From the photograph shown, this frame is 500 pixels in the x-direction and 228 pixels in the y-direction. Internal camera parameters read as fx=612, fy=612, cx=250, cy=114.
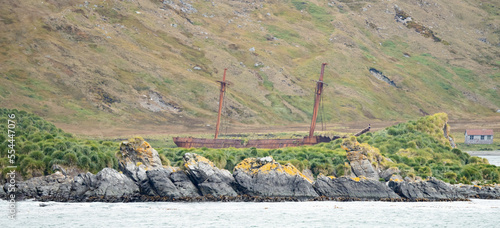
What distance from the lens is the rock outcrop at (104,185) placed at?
41.8 meters

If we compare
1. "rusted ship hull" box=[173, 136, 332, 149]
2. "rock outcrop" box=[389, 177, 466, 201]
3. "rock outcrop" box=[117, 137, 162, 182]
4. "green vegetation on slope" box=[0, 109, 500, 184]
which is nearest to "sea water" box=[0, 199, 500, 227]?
"rock outcrop" box=[389, 177, 466, 201]

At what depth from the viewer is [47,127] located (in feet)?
217

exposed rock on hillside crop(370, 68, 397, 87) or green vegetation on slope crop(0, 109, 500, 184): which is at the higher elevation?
exposed rock on hillside crop(370, 68, 397, 87)

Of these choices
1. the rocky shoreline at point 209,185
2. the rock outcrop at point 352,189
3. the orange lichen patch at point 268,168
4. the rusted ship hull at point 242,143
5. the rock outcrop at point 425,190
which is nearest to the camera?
the rocky shoreline at point 209,185

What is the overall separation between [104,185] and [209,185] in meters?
7.25

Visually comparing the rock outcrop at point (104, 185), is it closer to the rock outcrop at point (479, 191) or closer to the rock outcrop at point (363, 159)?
the rock outcrop at point (363, 159)

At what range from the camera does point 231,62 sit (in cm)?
14750

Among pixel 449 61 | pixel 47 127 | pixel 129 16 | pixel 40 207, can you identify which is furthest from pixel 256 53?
pixel 40 207

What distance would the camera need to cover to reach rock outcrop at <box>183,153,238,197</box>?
142ft

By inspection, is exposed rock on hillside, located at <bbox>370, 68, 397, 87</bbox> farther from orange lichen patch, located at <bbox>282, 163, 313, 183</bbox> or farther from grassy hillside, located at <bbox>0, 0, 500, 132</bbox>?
orange lichen patch, located at <bbox>282, 163, 313, 183</bbox>

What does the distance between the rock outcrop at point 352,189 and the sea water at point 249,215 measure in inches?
64.2

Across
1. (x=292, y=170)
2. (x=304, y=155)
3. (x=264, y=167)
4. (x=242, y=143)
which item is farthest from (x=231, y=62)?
(x=264, y=167)

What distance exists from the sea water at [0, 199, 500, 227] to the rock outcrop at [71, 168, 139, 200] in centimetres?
171


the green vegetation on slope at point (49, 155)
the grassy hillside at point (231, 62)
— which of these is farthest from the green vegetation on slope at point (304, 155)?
the grassy hillside at point (231, 62)
